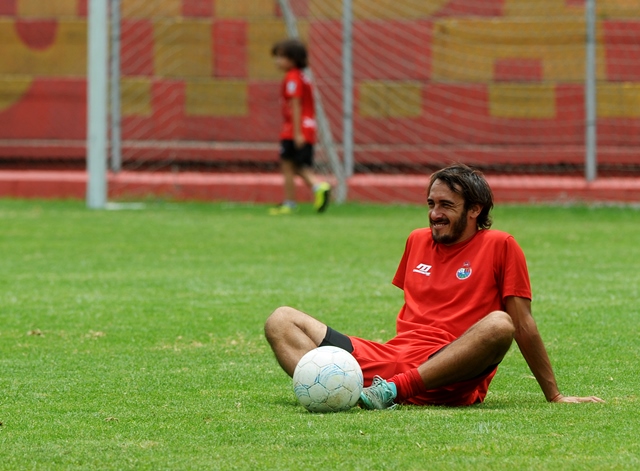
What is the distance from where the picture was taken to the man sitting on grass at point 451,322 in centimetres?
566

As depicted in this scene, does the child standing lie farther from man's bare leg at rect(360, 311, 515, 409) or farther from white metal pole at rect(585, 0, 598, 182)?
man's bare leg at rect(360, 311, 515, 409)

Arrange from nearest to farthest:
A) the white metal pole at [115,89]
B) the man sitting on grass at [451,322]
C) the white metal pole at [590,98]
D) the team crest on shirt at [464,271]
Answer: the man sitting on grass at [451,322]
the team crest on shirt at [464,271]
the white metal pole at [590,98]
the white metal pole at [115,89]

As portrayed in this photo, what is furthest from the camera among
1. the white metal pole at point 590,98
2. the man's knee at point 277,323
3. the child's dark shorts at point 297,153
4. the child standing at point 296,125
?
the white metal pole at point 590,98

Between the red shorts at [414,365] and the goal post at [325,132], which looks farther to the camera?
the goal post at [325,132]

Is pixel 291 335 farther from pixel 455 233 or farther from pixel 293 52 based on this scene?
pixel 293 52

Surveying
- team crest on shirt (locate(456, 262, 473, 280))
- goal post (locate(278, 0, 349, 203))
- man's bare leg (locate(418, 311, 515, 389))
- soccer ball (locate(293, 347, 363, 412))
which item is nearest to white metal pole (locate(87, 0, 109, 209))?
goal post (locate(278, 0, 349, 203))

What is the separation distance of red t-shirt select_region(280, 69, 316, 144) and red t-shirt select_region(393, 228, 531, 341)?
10.6 meters

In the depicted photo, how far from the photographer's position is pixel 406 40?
19.7 m

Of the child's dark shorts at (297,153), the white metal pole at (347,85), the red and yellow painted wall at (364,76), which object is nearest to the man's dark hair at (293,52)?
the child's dark shorts at (297,153)

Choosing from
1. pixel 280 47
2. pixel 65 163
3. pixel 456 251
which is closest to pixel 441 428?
pixel 456 251

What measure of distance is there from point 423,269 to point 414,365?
51 centimetres

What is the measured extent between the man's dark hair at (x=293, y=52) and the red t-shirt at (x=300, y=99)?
0.38ft

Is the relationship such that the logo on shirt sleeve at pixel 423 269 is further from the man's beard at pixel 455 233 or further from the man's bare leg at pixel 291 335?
the man's bare leg at pixel 291 335

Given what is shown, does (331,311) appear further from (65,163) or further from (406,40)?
(65,163)
